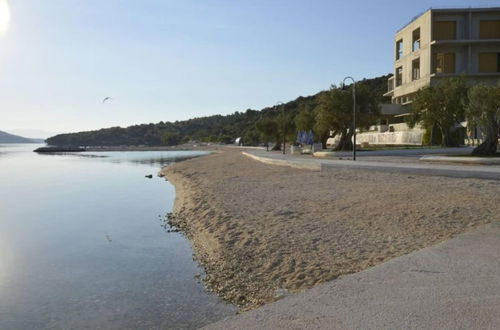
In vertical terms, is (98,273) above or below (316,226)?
below

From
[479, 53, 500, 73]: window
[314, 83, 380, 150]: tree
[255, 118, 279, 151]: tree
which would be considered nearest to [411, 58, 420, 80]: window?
[479, 53, 500, 73]: window

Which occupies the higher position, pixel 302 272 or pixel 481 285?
pixel 481 285

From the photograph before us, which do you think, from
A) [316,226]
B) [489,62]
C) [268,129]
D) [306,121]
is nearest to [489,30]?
[489,62]

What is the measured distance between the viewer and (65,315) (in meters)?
7.44

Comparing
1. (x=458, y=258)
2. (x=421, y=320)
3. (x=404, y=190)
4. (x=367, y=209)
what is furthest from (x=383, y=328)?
(x=404, y=190)

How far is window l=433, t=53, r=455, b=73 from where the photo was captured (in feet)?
204

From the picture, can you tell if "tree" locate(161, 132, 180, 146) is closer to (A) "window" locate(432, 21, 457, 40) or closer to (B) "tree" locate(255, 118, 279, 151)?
(B) "tree" locate(255, 118, 279, 151)

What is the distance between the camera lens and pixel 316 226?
11.3m

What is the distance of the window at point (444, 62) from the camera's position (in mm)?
62062

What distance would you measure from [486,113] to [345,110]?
14957 mm

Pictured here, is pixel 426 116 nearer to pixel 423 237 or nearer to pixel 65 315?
pixel 423 237

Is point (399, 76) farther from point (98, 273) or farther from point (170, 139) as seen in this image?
point (170, 139)

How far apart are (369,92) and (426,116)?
584 cm

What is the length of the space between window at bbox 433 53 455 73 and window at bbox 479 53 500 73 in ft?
12.1
